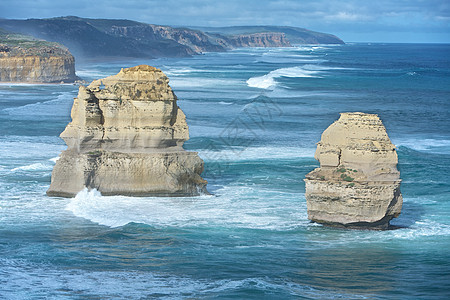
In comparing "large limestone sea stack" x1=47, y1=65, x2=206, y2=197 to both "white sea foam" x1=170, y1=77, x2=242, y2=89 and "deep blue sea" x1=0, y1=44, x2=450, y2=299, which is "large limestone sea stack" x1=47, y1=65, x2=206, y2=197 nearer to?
"deep blue sea" x1=0, y1=44, x2=450, y2=299

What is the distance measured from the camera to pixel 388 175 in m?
21.5

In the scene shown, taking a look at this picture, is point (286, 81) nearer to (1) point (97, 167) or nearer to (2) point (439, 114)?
(2) point (439, 114)

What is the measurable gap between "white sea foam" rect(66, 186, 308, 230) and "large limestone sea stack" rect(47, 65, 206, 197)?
46cm

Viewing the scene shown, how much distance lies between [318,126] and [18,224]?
2828 cm

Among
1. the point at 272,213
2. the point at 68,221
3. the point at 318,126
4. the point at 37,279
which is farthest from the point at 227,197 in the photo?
the point at 318,126

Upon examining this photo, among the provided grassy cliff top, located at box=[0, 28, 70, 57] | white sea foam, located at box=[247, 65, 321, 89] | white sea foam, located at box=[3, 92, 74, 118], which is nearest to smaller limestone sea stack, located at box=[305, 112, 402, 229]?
white sea foam, located at box=[3, 92, 74, 118]

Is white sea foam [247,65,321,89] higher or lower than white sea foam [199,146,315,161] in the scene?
lower

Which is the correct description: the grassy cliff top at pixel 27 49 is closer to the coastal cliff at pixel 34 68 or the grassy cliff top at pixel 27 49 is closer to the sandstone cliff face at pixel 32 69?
the coastal cliff at pixel 34 68

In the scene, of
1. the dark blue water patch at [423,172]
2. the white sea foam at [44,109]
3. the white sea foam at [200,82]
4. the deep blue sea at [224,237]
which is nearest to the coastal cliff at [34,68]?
the white sea foam at [200,82]

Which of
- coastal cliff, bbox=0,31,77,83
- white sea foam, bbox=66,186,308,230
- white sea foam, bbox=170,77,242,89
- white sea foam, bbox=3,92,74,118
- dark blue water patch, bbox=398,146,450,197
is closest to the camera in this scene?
white sea foam, bbox=66,186,308,230

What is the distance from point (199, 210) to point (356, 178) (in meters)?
5.61

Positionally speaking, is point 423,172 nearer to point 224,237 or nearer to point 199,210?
point 199,210

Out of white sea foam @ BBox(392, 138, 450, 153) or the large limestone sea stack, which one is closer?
the large limestone sea stack

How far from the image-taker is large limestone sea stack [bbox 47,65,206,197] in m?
26.4
